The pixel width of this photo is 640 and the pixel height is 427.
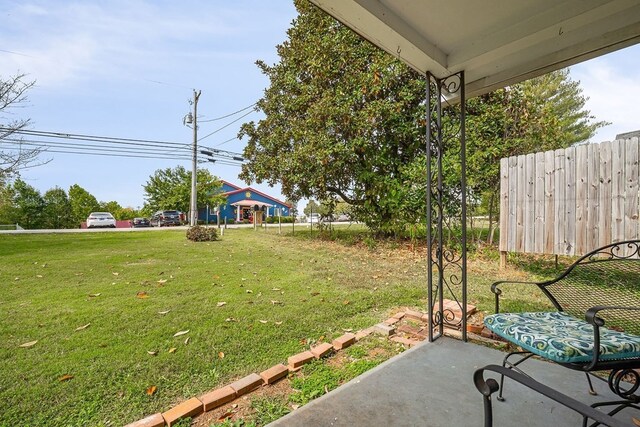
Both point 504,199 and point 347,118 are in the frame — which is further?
point 347,118

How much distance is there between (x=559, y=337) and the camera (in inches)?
54.5

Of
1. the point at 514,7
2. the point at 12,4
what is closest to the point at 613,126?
the point at 514,7

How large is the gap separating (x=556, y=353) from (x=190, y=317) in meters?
2.85

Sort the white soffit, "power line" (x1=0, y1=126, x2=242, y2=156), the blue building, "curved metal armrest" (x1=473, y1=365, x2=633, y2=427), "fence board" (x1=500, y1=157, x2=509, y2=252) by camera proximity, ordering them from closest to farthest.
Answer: "curved metal armrest" (x1=473, y1=365, x2=633, y2=427)
the white soffit
"fence board" (x1=500, y1=157, x2=509, y2=252)
"power line" (x1=0, y1=126, x2=242, y2=156)
the blue building

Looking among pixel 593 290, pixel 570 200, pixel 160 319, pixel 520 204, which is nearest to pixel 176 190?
pixel 160 319

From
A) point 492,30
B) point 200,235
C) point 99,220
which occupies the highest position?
point 492,30

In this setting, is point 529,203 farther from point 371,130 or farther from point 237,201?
point 237,201

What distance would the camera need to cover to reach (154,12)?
4.28 m

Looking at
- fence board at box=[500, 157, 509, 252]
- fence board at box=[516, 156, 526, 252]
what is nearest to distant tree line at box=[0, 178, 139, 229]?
fence board at box=[500, 157, 509, 252]

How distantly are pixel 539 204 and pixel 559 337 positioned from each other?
11.8 ft

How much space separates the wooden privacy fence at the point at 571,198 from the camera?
11.8 feet

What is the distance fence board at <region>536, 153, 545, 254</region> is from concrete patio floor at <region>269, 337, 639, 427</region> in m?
2.89

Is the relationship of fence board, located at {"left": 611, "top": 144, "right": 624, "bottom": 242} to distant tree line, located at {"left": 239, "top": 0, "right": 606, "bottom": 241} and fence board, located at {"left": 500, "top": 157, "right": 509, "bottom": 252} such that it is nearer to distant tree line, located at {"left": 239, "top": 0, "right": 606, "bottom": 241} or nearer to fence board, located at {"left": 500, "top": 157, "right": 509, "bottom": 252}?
fence board, located at {"left": 500, "top": 157, "right": 509, "bottom": 252}

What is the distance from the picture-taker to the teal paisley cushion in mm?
1248
